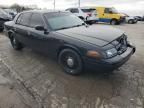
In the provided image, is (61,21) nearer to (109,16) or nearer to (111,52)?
(111,52)

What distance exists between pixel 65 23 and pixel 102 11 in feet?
51.6

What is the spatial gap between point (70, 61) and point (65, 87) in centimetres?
77

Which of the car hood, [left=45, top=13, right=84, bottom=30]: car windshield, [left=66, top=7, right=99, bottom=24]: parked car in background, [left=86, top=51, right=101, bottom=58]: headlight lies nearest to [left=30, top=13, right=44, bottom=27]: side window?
[left=45, top=13, right=84, bottom=30]: car windshield

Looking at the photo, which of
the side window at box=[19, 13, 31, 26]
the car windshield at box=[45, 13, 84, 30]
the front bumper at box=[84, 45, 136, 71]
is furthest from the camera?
the side window at box=[19, 13, 31, 26]

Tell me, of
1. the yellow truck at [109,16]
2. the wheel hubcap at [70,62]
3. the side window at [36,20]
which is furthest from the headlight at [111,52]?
the yellow truck at [109,16]

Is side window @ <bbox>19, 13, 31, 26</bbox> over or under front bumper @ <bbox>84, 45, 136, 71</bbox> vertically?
over

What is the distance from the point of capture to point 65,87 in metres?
3.87

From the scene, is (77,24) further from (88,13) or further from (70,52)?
(88,13)

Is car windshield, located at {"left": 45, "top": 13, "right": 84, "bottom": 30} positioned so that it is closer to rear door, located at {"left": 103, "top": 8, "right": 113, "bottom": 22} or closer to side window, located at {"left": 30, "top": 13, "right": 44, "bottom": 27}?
side window, located at {"left": 30, "top": 13, "right": 44, "bottom": 27}

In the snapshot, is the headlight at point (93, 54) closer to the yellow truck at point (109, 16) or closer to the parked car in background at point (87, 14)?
the parked car in background at point (87, 14)

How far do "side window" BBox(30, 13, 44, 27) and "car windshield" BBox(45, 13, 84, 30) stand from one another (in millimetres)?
224

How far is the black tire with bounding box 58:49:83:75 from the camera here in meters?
4.18

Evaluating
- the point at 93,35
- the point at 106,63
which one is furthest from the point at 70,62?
the point at 106,63

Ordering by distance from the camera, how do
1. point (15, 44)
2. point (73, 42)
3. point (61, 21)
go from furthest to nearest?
point (15, 44)
point (61, 21)
point (73, 42)
